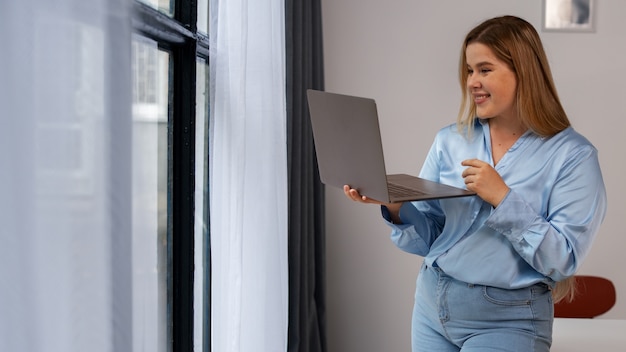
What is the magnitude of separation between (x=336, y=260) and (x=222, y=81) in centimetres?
191

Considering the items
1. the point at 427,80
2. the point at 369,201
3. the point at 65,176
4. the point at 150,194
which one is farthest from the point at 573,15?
the point at 65,176

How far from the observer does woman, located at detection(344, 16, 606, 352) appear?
5.02 feet

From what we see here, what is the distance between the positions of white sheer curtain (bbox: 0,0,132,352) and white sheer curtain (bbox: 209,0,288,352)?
0.90m

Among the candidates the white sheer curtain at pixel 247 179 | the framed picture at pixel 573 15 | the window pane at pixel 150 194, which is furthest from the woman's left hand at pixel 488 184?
the framed picture at pixel 573 15

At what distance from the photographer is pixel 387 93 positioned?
3453 mm

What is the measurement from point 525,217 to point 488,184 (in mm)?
101

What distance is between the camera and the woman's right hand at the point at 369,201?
157 centimetres

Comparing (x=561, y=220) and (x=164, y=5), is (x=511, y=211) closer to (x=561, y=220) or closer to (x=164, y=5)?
(x=561, y=220)

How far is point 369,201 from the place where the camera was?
1.60 metres

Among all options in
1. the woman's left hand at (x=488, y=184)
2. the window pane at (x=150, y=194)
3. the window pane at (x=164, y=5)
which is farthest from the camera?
the window pane at (x=164, y=5)

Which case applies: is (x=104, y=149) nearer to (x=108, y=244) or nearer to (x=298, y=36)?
(x=108, y=244)

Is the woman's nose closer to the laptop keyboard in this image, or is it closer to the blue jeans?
the laptop keyboard

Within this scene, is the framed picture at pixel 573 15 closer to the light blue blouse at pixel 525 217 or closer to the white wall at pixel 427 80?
the white wall at pixel 427 80

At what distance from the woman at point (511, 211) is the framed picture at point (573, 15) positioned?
1.92 metres
